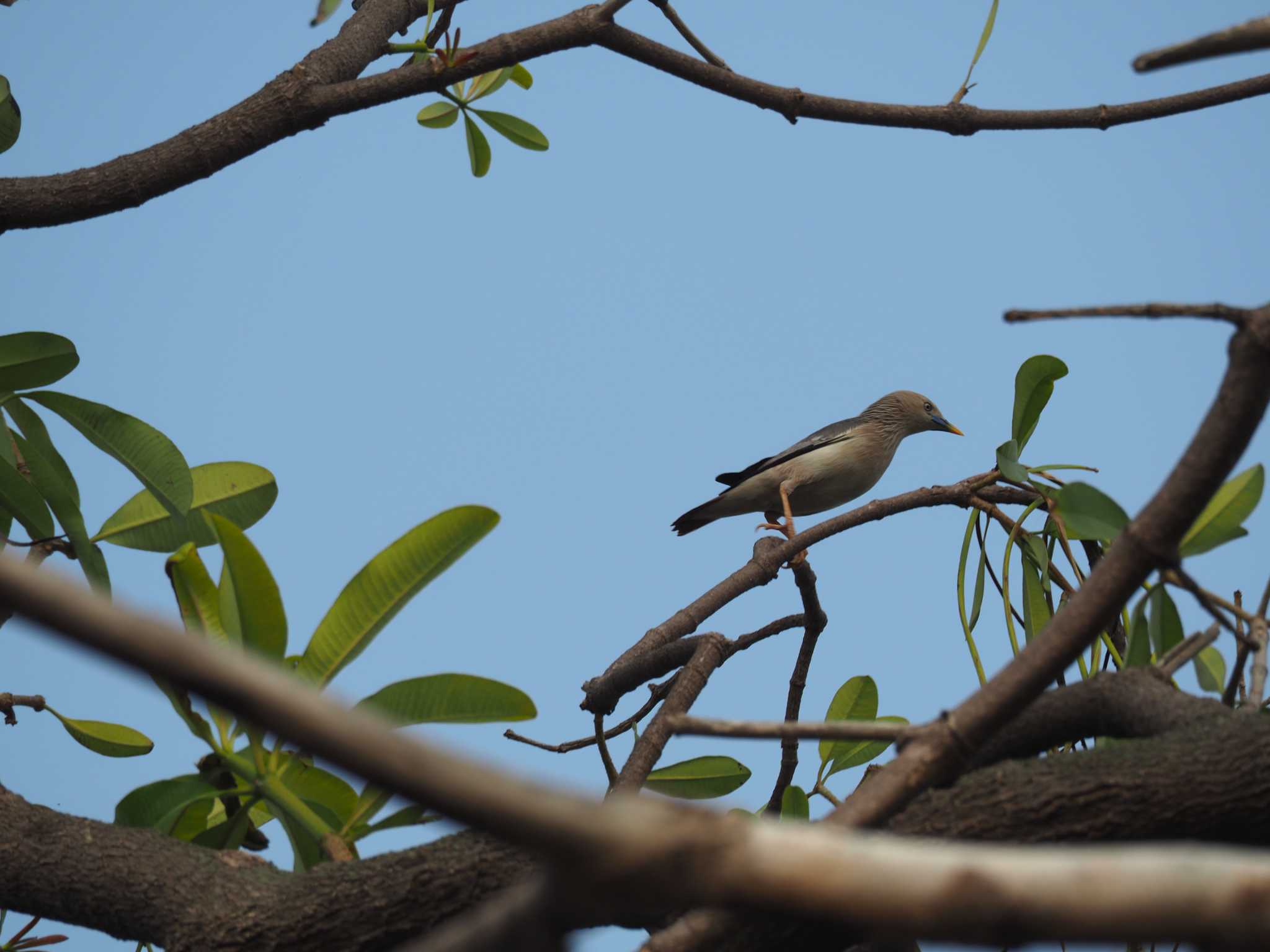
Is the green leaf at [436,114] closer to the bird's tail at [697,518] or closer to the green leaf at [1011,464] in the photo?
the green leaf at [1011,464]

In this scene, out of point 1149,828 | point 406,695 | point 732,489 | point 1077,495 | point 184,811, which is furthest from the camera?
point 732,489

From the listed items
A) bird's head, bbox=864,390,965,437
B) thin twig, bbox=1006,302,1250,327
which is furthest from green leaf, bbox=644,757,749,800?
bird's head, bbox=864,390,965,437

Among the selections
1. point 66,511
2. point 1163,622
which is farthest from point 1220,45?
point 66,511

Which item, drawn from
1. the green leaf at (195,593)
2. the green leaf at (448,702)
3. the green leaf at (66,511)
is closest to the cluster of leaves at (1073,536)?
the green leaf at (448,702)

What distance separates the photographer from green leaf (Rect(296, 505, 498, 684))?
1.75 m

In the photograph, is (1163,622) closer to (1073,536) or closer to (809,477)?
(1073,536)

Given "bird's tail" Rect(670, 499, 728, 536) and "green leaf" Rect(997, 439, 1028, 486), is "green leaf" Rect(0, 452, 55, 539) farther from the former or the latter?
"bird's tail" Rect(670, 499, 728, 536)

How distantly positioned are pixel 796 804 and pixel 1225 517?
0.95 meters

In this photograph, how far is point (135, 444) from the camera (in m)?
2.20

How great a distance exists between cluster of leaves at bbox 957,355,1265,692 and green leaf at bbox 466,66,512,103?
1566 millimetres

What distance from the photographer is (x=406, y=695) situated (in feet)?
5.78

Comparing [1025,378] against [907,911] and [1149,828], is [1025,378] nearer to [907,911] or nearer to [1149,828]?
[1149,828]

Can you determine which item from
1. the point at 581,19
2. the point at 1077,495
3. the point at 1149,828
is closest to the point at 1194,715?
the point at 1149,828

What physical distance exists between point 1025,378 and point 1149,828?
5.00 feet
